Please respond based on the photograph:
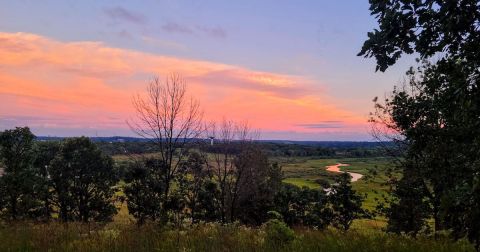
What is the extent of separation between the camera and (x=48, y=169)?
45.7 metres

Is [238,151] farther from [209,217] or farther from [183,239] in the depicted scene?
[183,239]

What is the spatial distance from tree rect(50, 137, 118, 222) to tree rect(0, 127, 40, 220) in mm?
9121

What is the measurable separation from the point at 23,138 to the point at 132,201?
11.8 m

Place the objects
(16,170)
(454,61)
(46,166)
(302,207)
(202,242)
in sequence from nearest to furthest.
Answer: (454,61) → (202,242) → (16,170) → (302,207) → (46,166)

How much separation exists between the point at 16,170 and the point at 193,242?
3110 cm

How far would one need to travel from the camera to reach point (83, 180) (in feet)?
153

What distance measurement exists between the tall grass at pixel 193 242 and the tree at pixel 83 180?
3671 cm

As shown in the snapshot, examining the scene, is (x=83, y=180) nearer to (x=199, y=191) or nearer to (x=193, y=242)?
(x=199, y=191)

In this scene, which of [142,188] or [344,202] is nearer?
[344,202]

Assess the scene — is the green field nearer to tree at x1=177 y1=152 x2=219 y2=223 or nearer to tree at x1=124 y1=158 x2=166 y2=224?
tree at x1=177 y1=152 x2=219 y2=223

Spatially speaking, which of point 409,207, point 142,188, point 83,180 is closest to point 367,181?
point 409,207

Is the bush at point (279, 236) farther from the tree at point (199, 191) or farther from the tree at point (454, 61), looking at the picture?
the tree at point (199, 191)

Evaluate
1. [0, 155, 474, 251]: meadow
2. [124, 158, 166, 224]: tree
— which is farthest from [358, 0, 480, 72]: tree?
[124, 158, 166, 224]: tree

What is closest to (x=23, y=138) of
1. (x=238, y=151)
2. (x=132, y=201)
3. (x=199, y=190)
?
(x=132, y=201)
